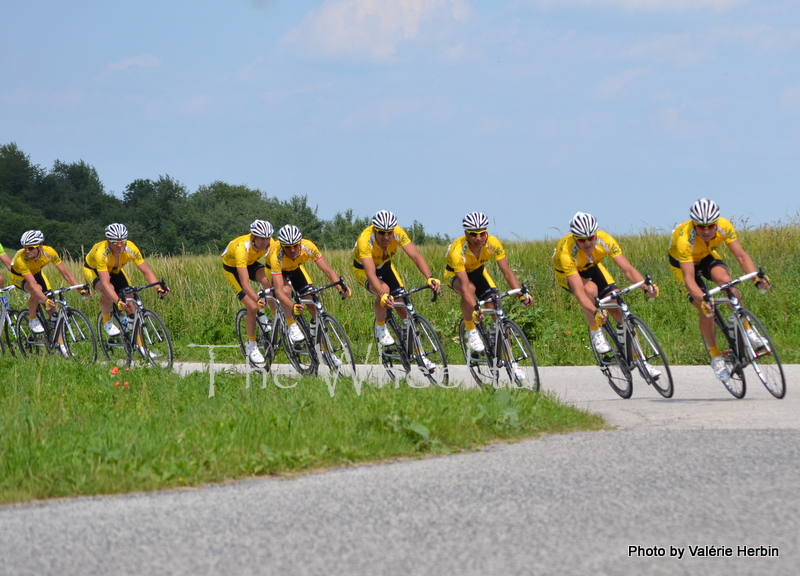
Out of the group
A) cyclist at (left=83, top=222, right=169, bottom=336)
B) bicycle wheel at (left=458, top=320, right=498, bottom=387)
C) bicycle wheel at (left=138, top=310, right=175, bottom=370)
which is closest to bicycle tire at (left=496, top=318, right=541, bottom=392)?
bicycle wheel at (left=458, top=320, right=498, bottom=387)

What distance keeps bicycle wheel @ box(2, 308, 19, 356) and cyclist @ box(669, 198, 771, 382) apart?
1227 centimetres

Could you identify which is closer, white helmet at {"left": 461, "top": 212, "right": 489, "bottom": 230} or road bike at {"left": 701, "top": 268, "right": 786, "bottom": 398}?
road bike at {"left": 701, "top": 268, "right": 786, "bottom": 398}

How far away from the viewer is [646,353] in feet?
32.4

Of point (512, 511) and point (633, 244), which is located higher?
point (633, 244)

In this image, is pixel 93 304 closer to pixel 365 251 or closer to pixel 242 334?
pixel 242 334

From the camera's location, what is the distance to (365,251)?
38.1ft

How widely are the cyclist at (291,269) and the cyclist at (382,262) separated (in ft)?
1.94

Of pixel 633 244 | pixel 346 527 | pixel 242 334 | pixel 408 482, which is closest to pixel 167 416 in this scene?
pixel 408 482

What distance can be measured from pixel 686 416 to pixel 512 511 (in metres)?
3.68

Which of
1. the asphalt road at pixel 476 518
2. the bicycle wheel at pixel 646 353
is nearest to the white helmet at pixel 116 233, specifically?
the bicycle wheel at pixel 646 353

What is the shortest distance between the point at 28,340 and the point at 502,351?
10006 mm

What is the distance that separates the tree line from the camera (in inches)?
3278

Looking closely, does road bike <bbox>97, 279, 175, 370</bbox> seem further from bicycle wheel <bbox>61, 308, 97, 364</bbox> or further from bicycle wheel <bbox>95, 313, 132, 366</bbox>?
bicycle wheel <bbox>61, 308, 97, 364</bbox>

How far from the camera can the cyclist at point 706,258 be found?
31.2 ft
